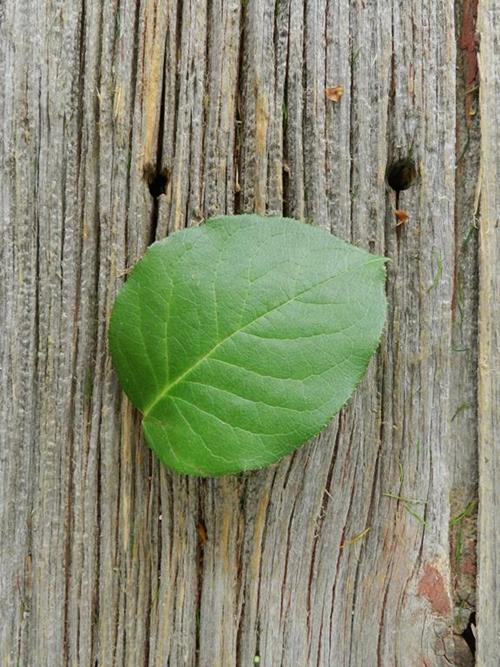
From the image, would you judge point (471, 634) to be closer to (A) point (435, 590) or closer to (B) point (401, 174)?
(A) point (435, 590)

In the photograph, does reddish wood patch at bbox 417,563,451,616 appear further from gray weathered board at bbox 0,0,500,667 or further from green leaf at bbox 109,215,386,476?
green leaf at bbox 109,215,386,476

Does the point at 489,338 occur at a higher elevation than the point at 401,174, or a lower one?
lower

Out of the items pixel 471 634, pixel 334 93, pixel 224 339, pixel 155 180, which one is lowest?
pixel 471 634

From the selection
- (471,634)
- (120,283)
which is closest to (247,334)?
(120,283)

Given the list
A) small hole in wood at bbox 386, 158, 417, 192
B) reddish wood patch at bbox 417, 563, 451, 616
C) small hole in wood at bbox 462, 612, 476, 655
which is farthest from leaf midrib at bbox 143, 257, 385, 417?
small hole in wood at bbox 462, 612, 476, 655

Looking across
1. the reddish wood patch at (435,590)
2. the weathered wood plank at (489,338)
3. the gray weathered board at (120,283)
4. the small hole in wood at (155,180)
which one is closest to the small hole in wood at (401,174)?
the gray weathered board at (120,283)

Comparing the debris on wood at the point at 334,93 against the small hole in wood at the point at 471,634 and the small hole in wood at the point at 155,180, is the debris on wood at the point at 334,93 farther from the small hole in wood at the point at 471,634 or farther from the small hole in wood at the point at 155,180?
the small hole in wood at the point at 471,634

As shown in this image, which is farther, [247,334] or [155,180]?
[155,180]

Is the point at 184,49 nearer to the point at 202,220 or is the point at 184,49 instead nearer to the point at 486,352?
the point at 202,220
